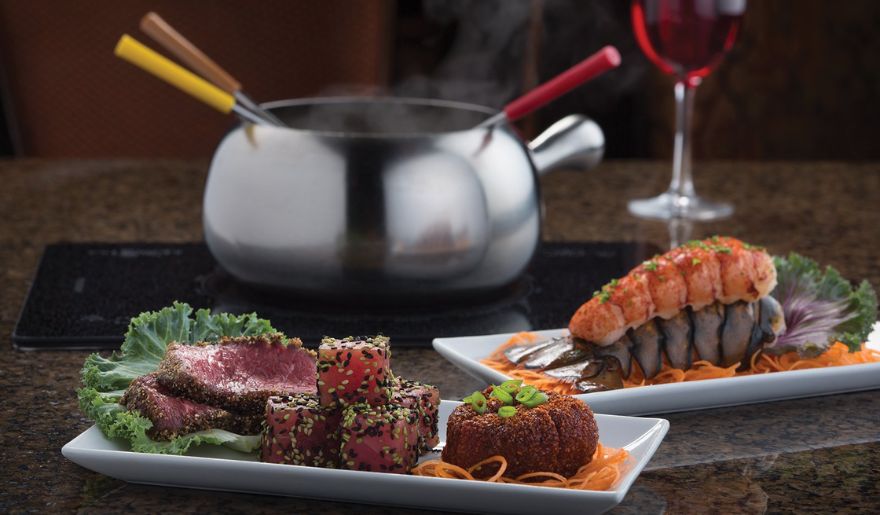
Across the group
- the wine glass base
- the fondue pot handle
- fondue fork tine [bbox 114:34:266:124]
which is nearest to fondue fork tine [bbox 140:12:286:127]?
fondue fork tine [bbox 114:34:266:124]

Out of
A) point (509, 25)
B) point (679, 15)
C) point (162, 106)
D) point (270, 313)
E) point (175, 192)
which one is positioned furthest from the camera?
point (509, 25)

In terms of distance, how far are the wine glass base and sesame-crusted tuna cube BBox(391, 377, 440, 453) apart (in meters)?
1.10

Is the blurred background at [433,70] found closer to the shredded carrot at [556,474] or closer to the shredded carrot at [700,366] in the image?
the shredded carrot at [700,366]

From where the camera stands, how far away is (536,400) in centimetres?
90

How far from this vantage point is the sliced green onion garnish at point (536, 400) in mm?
896

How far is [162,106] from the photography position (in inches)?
106

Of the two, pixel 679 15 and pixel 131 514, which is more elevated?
pixel 679 15

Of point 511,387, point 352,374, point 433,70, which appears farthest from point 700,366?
point 433,70

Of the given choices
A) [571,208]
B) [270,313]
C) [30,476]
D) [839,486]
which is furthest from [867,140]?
[30,476]

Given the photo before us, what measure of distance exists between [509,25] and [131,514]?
2711 mm

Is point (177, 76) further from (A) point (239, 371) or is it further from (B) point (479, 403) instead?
(B) point (479, 403)

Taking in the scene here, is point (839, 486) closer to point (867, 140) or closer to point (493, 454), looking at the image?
Result: point (493, 454)

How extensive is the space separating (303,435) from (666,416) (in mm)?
345

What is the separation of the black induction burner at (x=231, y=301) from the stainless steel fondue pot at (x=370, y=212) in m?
0.03
